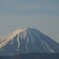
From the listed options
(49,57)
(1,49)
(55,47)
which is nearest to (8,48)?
(1,49)

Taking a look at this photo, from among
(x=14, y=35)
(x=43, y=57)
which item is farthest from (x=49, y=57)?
(x=14, y=35)

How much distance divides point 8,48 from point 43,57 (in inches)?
907

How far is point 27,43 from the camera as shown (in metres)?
93.5

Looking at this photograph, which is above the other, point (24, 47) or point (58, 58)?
point (24, 47)

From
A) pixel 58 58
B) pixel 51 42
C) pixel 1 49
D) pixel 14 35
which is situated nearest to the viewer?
pixel 58 58

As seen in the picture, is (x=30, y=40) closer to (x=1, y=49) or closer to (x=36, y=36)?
(x=36, y=36)

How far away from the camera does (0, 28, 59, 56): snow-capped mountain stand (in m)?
84.4

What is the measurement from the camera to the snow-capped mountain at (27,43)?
8438 centimetres

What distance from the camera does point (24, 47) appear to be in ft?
291

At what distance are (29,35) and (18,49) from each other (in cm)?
1399

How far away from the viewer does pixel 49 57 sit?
6278cm

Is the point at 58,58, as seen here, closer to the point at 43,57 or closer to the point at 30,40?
the point at 43,57

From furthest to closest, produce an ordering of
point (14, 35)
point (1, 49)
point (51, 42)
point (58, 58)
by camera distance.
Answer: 1. point (14, 35)
2. point (51, 42)
3. point (1, 49)
4. point (58, 58)

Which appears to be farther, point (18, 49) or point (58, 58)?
point (18, 49)
